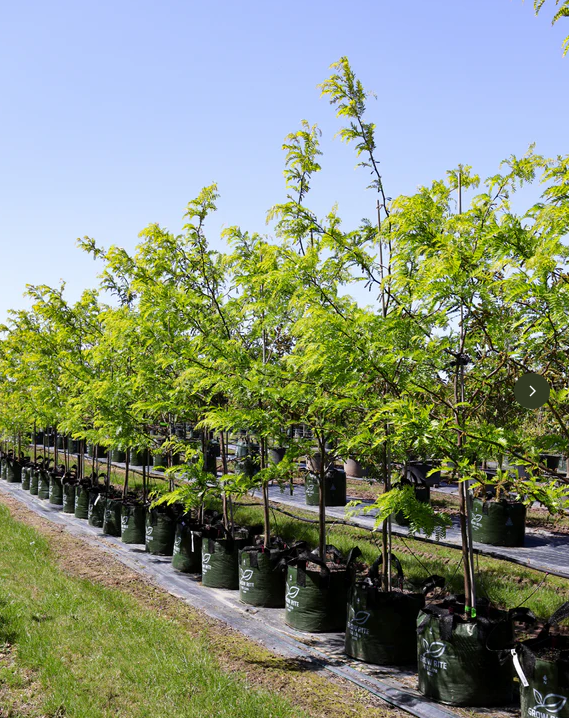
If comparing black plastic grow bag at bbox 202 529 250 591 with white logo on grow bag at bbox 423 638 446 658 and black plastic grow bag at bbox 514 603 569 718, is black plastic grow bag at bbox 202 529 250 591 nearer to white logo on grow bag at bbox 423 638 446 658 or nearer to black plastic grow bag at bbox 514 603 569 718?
white logo on grow bag at bbox 423 638 446 658

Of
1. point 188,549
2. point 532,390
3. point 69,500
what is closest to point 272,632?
point 188,549

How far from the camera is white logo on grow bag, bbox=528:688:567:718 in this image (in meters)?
3.94

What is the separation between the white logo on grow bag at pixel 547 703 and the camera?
3936 mm

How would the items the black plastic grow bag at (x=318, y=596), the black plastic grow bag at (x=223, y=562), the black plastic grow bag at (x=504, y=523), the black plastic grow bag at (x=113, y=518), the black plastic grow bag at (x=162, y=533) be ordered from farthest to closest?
the black plastic grow bag at (x=113, y=518) < the black plastic grow bag at (x=504, y=523) < the black plastic grow bag at (x=162, y=533) < the black plastic grow bag at (x=223, y=562) < the black plastic grow bag at (x=318, y=596)

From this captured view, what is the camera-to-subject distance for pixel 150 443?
9.62 metres

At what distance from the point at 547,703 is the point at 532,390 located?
2040 mm

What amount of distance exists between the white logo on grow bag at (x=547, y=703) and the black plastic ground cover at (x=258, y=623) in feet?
2.35

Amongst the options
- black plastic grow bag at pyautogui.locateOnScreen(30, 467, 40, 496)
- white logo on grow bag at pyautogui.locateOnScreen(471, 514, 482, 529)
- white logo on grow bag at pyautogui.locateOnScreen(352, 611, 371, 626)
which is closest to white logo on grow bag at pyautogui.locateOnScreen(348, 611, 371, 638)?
white logo on grow bag at pyautogui.locateOnScreen(352, 611, 371, 626)

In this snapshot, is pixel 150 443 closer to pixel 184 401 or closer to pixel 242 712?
pixel 184 401

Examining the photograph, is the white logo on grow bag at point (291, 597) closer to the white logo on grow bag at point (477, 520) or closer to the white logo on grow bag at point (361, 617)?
the white logo on grow bag at point (361, 617)

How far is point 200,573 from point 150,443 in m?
2.06

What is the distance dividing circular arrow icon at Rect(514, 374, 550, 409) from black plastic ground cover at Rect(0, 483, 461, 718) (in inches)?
99.5

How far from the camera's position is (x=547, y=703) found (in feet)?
13.1

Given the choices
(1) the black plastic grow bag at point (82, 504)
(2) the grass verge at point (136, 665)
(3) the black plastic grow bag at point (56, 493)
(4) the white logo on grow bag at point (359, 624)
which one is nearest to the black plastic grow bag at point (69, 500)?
(1) the black plastic grow bag at point (82, 504)
